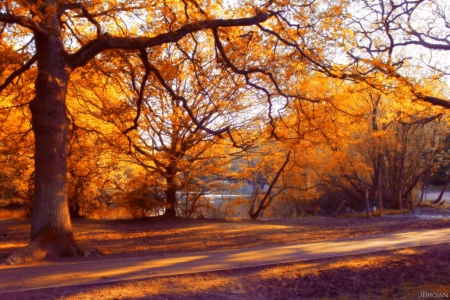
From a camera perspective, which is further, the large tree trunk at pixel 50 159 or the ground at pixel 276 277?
the large tree trunk at pixel 50 159

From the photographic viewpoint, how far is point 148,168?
2169 centimetres

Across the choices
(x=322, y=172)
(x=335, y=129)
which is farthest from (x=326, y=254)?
(x=322, y=172)

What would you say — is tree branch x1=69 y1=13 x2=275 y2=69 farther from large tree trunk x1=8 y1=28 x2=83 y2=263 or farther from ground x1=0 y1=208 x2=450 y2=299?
ground x1=0 y1=208 x2=450 y2=299

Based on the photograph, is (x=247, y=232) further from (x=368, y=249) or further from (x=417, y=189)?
(x=417, y=189)

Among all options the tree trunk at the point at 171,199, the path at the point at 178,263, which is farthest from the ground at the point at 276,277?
the tree trunk at the point at 171,199

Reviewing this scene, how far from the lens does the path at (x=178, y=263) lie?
890 centimetres

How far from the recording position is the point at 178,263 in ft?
35.0

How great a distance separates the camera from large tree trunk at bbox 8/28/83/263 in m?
11.4

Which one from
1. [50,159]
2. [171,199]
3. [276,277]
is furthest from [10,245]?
[171,199]

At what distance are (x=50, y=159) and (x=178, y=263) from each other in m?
3.81

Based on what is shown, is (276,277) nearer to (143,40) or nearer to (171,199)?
(143,40)

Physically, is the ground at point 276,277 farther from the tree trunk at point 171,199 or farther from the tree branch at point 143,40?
the tree trunk at point 171,199

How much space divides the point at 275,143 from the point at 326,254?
12242mm

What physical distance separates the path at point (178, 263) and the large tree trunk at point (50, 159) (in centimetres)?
110
